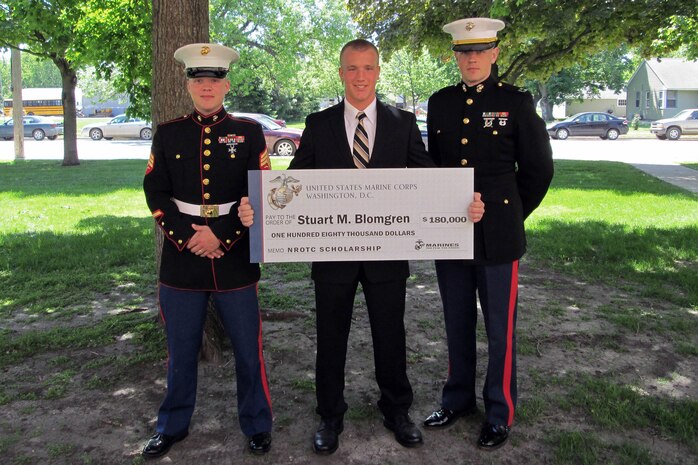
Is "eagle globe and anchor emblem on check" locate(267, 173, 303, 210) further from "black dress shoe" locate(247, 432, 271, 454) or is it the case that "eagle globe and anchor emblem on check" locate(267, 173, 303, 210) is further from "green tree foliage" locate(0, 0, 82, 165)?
"green tree foliage" locate(0, 0, 82, 165)

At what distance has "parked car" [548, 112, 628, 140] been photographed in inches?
1332

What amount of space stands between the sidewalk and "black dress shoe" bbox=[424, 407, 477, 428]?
35.2 feet

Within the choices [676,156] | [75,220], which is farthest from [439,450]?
[676,156]

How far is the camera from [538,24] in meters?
9.69

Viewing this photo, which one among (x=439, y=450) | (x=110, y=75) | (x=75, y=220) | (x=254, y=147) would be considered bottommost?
(x=439, y=450)

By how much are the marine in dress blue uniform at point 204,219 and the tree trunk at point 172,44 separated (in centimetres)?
114

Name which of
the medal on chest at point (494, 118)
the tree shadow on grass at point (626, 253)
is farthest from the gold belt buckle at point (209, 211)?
the tree shadow on grass at point (626, 253)

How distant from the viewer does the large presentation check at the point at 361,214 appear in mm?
3146

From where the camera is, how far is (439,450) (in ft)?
11.2

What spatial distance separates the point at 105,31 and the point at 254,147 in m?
3.36

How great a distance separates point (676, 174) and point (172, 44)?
49.0 feet

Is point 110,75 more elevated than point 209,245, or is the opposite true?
point 110,75

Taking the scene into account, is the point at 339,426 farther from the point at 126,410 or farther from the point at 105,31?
the point at 105,31

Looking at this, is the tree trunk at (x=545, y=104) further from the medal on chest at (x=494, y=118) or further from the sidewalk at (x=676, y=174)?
the medal on chest at (x=494, y=118)
